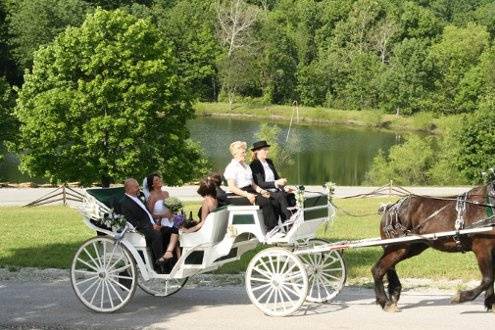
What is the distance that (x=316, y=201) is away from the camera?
11.9m

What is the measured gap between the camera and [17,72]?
90.2 meters

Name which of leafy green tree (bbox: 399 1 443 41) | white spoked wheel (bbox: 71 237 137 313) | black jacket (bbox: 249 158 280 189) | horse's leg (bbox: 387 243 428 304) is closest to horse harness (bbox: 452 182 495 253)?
horse's leg (bbox: 387 243 428 304)

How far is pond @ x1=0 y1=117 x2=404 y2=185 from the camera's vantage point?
57.1 metres

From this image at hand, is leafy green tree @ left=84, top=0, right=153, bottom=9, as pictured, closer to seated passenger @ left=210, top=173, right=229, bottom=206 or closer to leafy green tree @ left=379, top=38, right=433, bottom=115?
leafy green tree @ left=379, top=38, right=433, bottom=115

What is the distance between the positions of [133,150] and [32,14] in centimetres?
5349

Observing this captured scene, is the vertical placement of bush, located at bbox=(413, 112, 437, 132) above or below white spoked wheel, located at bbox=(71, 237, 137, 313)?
below

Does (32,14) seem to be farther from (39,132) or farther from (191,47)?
(39,132)

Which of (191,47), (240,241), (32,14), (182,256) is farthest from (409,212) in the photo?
(191,47)

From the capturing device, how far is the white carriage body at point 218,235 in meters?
11.6

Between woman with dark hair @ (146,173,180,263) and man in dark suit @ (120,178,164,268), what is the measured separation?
0.36 ft

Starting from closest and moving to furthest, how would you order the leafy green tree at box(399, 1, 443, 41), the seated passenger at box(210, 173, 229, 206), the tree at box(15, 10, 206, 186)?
the seated passenger at box(210, 173, 229, 206) → the tree at box(15, 10, 206, 186) → the leafy green tree at box(399, 1, 443, 41)

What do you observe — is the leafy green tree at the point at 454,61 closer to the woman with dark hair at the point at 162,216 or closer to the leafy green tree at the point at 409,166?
the leafy green tree at the point at 409,166

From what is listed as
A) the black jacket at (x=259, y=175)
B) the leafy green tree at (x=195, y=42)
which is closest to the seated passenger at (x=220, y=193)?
the black jacket at (x=259, y=175)

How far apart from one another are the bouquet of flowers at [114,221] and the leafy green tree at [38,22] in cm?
7482
